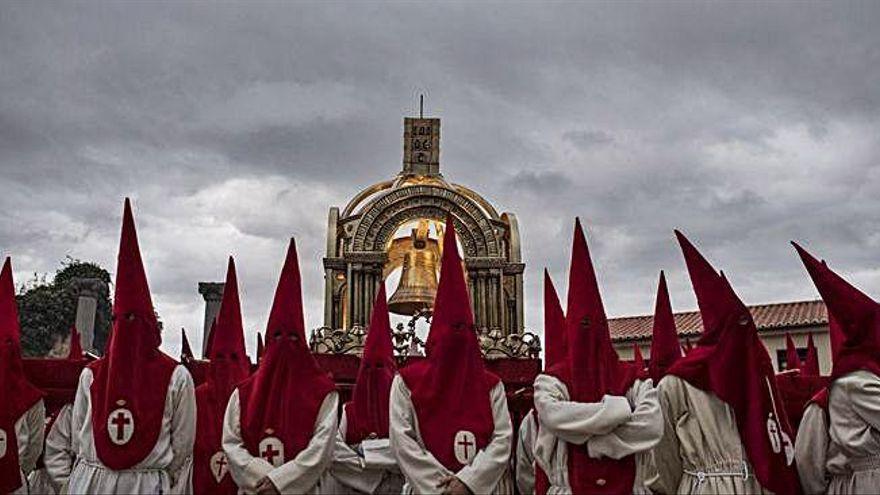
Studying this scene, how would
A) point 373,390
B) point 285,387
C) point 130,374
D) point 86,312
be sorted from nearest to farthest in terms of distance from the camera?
1. point 130,374
2. point 285,387
3. point 373,390
4. point 86,312

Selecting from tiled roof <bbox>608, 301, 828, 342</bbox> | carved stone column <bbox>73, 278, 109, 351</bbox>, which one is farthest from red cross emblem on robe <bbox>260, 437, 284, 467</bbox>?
tiled roof <bbox>608, 301, 828, 342</bbox>

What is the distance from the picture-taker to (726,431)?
202 inches

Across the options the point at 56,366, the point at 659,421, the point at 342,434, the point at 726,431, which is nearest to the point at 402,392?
the point at 342,434

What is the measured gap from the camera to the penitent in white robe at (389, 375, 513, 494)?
513 centimetres

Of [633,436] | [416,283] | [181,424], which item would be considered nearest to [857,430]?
[633,436]

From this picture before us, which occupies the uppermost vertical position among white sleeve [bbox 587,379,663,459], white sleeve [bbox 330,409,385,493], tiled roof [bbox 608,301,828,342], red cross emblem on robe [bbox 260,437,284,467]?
tiled roof [bbox 608,301,828,342]

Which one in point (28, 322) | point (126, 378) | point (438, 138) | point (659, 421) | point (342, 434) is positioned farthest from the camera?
point (28, 322)

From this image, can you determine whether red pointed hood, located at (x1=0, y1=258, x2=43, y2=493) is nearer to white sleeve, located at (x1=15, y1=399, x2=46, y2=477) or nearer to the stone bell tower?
white sleeve, located at (x1=15, y1=399, x2=46, y2=477)

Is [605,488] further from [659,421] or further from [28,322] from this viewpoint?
[28,322]

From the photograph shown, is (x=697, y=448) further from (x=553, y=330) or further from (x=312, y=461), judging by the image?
(x=312, y=461)

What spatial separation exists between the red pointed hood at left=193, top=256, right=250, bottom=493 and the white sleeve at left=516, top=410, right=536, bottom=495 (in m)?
2.22

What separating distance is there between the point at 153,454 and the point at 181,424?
246 millimetres

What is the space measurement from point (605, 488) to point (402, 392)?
1.42m

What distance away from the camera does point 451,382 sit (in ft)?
18.0
